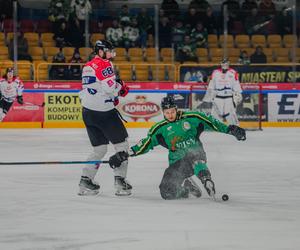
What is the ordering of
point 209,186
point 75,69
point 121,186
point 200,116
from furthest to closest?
point 75,69 < point 121,186 < point 200,116 < point 209,186

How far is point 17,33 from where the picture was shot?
20.6 m

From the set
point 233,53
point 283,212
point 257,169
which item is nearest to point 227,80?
point 233,53

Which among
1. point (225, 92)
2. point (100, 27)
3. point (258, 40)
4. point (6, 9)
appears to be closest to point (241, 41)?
point (258, 40)

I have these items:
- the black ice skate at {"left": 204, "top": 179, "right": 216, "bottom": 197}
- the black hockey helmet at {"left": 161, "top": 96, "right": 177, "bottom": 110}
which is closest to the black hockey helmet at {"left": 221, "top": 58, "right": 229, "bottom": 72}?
the black hockey helmet at {"left": 161, "top": 96, "right": 177, "bottom": 110}

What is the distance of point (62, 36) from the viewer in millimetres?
21938

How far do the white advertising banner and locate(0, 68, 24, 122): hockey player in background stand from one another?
587 centimetres

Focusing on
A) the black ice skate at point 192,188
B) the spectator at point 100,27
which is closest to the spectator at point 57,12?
the spectator at point 100,27

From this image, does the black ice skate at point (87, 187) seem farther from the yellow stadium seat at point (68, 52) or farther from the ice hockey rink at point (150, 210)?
the yellow stadium seat at point (68, 52)

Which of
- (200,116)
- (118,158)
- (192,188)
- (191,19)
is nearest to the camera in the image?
(118,158)

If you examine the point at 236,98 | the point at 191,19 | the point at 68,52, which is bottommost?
the point at 236,98

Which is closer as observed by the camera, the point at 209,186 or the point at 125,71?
the point at 209,186

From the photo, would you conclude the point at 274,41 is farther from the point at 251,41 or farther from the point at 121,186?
the point at 121,186

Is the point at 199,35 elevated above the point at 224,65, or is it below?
above

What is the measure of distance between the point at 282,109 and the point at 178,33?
3.23 meters
